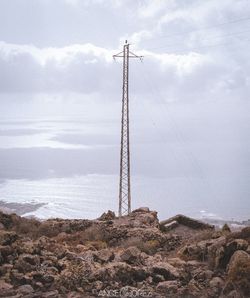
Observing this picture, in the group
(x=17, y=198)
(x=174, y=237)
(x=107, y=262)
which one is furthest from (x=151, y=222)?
(x=17, y=198)

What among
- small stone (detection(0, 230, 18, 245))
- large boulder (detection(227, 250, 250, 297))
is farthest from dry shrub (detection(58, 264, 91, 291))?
large boulder (detection(227, 250, 250, 297))

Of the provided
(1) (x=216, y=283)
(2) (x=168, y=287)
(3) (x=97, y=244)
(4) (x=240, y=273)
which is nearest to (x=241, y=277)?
(4) (x=240, y=273)

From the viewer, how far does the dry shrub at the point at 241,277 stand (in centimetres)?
886

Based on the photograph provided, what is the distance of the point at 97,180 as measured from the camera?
11450 cm

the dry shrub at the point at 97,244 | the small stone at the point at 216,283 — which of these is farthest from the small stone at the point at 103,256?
the small stone at the point at 216,283

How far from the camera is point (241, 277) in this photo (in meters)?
9.06

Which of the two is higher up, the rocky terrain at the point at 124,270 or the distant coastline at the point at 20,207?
the rocky terrain at the point at 124,270

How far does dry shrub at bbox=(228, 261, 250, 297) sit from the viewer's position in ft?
29.1

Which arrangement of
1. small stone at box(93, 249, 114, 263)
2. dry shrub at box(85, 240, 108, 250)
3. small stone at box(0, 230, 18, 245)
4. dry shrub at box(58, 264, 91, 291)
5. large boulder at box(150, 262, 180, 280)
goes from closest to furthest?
dry shrub at box(58, 264, 91, 291), large boulder at box(150, 262, 180, 280), small stone at box(93, 249, 114, 263), small stone at box(0, 230, 18, 245), dry shrub at box(85, 240, 108, 250)

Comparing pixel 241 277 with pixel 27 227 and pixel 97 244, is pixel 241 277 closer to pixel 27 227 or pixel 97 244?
pixel 97 244

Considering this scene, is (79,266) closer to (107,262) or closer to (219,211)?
(107,262)

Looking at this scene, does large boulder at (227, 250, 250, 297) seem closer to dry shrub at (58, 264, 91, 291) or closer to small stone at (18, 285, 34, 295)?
dry shrub at (58, 264, 91, 291)

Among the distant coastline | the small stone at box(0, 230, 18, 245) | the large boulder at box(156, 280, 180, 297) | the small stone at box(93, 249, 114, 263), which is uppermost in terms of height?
the small stone at box(0, 230, 18, 245)

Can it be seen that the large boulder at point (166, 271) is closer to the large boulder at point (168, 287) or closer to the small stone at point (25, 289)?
the large boulder at point (168, 287)
